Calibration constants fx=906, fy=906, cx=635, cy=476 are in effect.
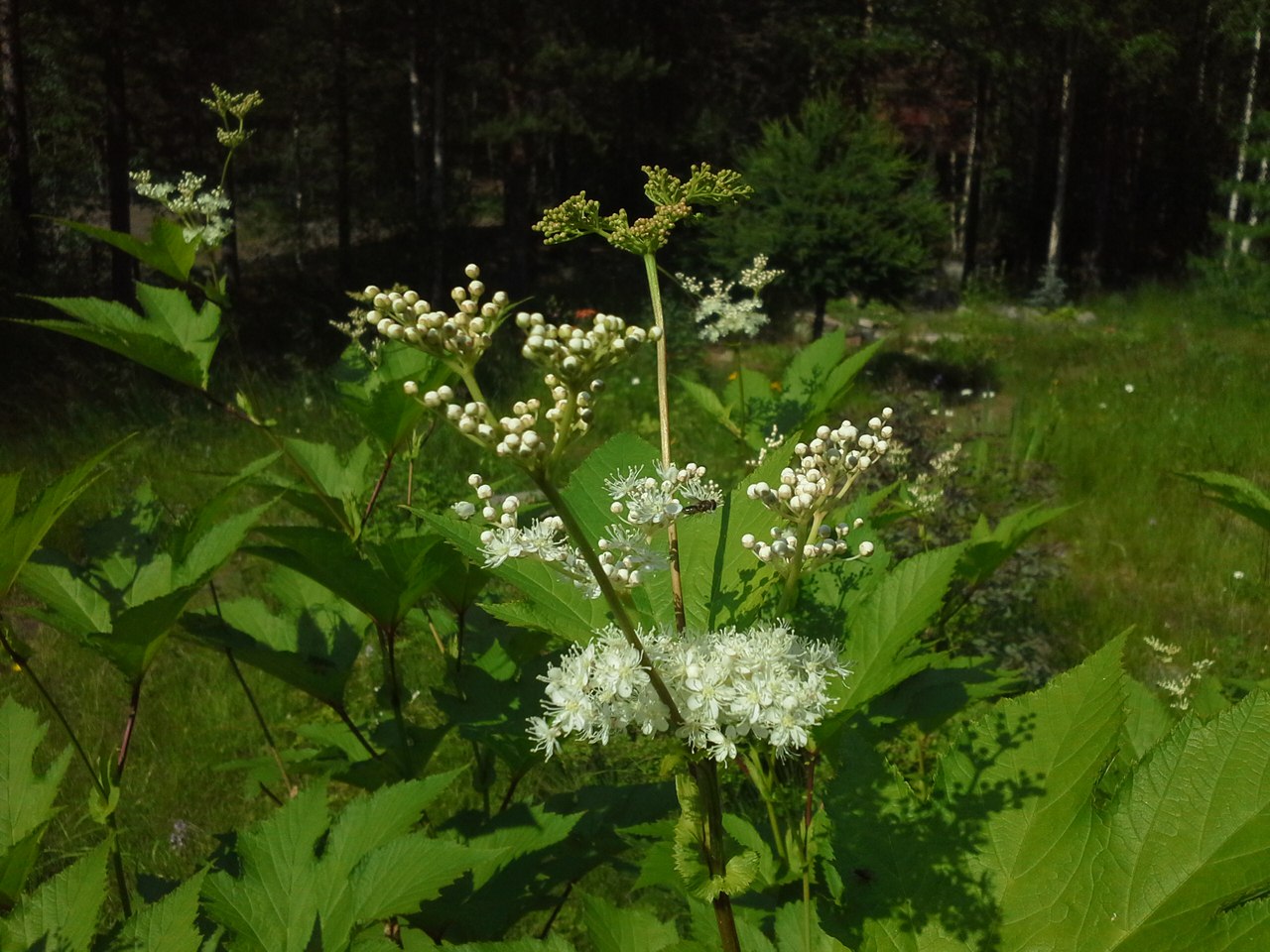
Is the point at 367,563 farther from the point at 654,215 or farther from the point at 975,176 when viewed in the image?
the point at 975,176

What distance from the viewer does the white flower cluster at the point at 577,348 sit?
2.73 ft

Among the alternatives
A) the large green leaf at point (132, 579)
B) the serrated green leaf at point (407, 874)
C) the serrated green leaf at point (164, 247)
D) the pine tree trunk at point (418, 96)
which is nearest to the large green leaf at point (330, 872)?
the serrated green leaf at point (407, 874)

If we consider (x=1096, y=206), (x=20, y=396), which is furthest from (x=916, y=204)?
(x=1096, y=206)

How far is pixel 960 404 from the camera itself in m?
10.2

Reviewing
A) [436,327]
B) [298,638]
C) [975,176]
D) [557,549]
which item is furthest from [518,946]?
[975,176]

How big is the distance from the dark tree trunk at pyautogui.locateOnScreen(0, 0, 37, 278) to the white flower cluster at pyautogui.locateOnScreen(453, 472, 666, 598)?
38.7 ft

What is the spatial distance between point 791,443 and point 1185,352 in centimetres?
1294

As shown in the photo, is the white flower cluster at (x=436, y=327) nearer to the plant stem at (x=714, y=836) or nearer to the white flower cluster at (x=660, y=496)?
the white flower cluster at (x=660, y=496)

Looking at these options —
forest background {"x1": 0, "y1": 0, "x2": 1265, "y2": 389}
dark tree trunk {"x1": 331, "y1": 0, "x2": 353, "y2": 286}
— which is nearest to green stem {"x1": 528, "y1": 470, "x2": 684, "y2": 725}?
forest background {"x1": 0, "y1": 0, "x2": 1265, "y2": 389}

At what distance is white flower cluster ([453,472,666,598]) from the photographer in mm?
889

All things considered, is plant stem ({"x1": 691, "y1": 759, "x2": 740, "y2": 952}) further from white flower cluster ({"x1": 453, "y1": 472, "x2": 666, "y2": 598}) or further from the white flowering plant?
white flower cluster ({"x1": 453, "y1": 472, "x2": 666, "y2": 598})

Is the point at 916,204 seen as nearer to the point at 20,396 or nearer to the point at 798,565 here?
the point at 20,396

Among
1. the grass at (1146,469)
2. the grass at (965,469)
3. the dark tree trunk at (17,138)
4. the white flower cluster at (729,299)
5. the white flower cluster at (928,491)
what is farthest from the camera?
the dark tree trunk at (17,138)

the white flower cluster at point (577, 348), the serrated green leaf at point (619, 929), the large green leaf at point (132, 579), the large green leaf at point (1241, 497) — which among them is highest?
the white flower cluster at point (577, 348)
